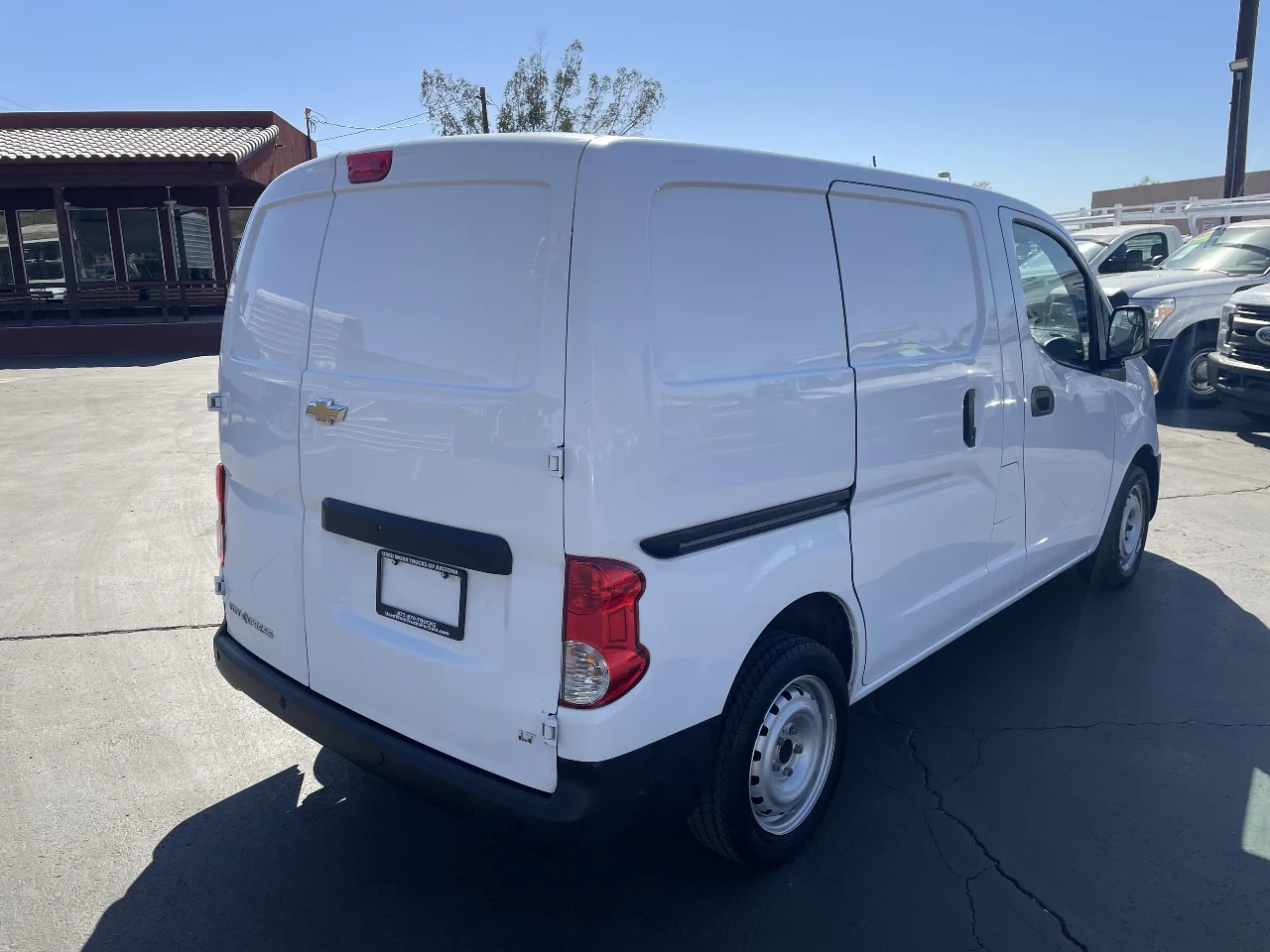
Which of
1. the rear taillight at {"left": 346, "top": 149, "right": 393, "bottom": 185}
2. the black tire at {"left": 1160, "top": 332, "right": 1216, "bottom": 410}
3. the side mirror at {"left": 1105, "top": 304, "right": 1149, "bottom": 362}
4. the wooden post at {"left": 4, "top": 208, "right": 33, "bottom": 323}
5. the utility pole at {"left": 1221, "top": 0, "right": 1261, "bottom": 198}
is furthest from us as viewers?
the wooden post at {"left": 4, "top": 208, "right": 33, "bottom": 323}

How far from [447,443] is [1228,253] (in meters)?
12.9

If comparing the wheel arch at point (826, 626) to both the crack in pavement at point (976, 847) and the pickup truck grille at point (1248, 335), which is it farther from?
the pickup truck grille at point (1248, 335)

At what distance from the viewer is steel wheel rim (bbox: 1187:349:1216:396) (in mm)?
11320

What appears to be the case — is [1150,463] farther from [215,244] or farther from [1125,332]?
[215,244]

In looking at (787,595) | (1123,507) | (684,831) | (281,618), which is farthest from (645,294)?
(1123,507)

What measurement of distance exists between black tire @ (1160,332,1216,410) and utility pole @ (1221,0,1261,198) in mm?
9820

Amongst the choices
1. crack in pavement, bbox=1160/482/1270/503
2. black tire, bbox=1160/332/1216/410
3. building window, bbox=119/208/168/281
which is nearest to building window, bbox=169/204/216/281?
building window, bbox=119/208/168/281

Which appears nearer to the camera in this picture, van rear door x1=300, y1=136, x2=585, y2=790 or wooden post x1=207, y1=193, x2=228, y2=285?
van rear door x1=300, y1=136, x2=585, y2=790

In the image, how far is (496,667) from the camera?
253 cm

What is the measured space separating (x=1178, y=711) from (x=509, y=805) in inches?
124

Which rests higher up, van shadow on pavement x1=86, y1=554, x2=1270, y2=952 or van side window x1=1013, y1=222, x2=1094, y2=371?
van side window x1=1013, y1=222, x2=1094, y2=371

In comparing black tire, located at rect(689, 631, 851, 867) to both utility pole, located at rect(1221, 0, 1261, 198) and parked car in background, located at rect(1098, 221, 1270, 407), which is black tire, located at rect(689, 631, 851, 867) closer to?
parked car in background, located at rect(1098, 221, 1270, 407)

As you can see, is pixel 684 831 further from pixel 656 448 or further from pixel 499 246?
pixel 499 246

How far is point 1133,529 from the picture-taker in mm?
5676
